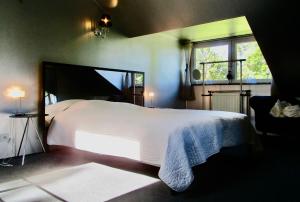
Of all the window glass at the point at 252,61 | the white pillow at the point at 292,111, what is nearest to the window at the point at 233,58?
the window glass at the point at 252,61

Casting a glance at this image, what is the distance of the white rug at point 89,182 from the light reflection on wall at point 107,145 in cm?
22

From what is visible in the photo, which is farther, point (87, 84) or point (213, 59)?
point (213, 59)

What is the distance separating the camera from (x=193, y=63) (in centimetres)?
668

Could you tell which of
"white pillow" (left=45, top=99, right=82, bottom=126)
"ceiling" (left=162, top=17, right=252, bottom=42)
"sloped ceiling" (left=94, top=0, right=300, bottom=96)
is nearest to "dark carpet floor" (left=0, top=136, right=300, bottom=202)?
"white pillow" (left=45, top=99, right=82, bottom=126)

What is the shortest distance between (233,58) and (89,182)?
4.69m

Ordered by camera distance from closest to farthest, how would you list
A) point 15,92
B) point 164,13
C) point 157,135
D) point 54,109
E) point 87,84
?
point 157,135 → point 15,92 → point 54,109 → point 87,84 → point 164,13

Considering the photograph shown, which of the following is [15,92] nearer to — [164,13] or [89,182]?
[89,182]

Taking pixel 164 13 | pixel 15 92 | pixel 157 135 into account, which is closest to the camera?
pixel 157 135

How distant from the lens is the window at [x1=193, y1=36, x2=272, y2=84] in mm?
5664

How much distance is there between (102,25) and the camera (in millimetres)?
4488

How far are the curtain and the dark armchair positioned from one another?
2.14m

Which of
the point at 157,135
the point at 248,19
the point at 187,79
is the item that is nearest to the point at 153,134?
the point at 157,135

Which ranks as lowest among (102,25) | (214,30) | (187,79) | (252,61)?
(187,79)

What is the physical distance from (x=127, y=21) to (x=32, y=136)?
2.64m
